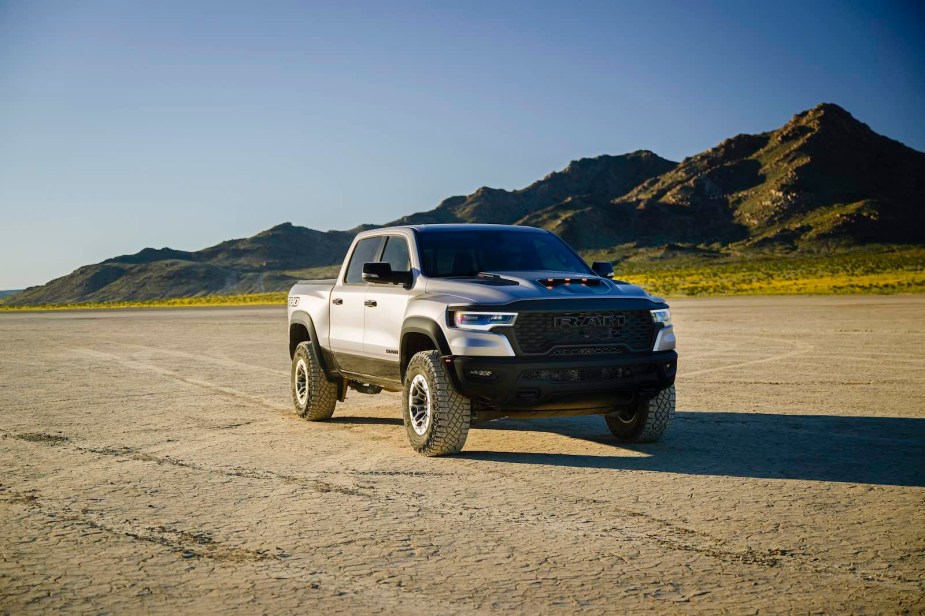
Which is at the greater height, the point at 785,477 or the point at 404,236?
the point at 404,236

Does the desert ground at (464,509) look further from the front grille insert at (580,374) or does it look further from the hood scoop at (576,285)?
the hood scoop at (576,285)

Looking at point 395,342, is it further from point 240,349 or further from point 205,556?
point 240,349

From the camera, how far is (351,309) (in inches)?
392

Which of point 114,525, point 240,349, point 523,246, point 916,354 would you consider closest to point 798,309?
point 916,354

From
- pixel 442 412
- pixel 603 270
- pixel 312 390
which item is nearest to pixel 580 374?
pixel 442 412

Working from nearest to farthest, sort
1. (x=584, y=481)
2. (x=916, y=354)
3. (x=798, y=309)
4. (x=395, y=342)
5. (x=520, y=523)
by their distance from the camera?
1. (x=520, y=523)
2. (x=584, y=481)
3. (x=395, y=342)
4. (x=916, y=354)
5. (x=798, y=309)

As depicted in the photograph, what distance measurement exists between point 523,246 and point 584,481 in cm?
309

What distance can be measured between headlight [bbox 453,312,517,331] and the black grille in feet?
0.29

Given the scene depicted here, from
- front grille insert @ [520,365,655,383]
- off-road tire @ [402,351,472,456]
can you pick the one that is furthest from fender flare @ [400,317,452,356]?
front grille insert @ [520,365,655,383]

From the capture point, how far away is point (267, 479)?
739 centimetres

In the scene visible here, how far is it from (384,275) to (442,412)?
1.56m

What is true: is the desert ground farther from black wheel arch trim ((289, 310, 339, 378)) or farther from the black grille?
the black grille

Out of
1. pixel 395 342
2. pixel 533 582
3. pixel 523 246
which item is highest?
pixel 523 246

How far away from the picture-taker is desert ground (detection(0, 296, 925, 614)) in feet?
15.3
